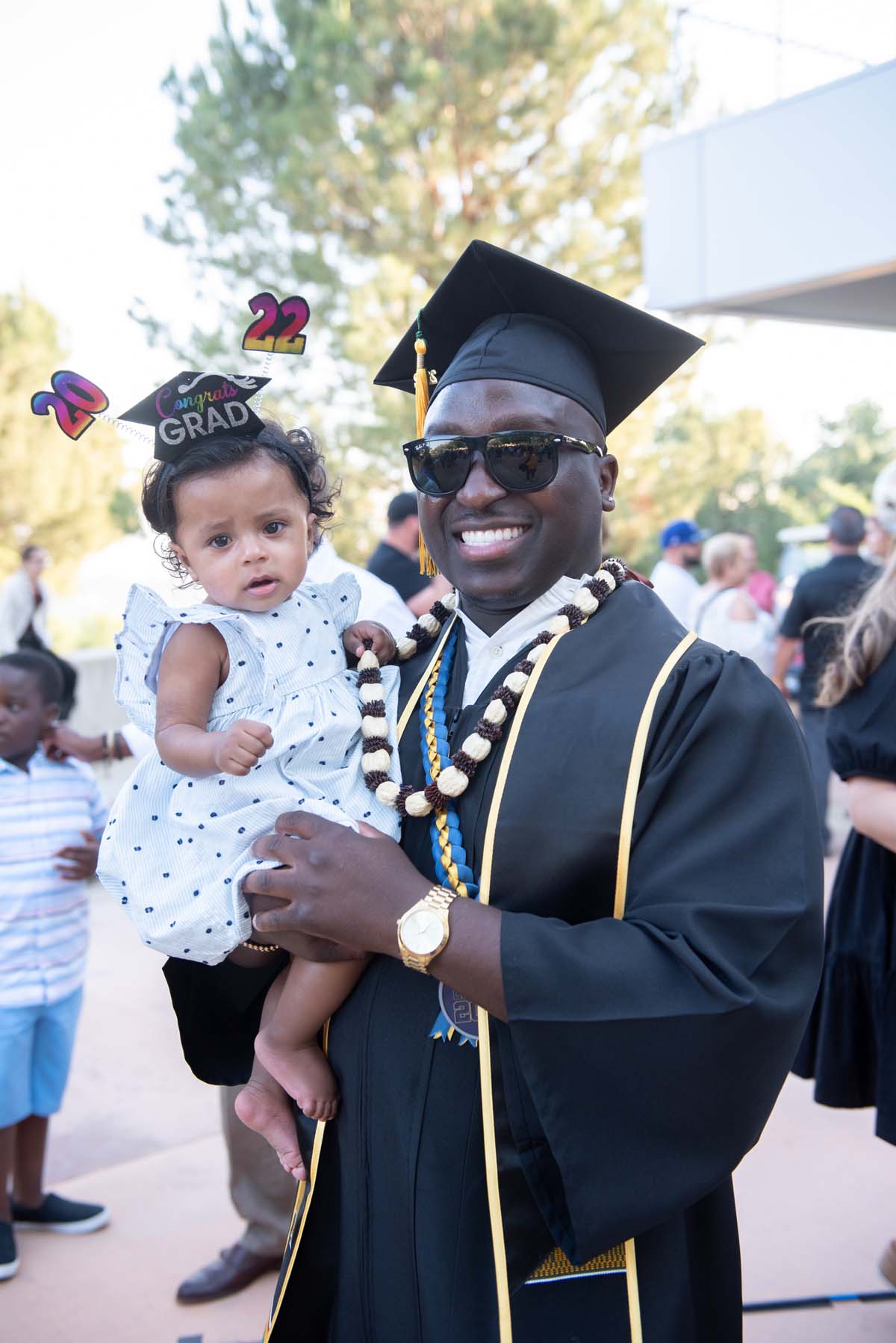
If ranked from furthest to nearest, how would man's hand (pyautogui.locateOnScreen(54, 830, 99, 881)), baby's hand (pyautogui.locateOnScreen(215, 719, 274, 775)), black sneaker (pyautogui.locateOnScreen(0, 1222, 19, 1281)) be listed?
man's hand (pyautogui.locateOnScreen(54, 830, 99, 881)) → black sneaker (pyautogui.locateOnScreen(0, 1222, 19, 1281)) → baby's hand (pyautogui.locateOnScreen(215, 719, 274, 775))

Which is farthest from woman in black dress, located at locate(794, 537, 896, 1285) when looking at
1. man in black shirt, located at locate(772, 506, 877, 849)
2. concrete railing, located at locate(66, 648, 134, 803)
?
concrete railing, located at locate(66, 648, 134, 803)

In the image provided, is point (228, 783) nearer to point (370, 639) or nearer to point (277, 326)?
point (370, 639)

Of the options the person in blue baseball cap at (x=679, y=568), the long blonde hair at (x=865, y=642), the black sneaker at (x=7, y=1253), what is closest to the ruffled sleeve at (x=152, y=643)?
the long blonde hair at (x=865, y=642)

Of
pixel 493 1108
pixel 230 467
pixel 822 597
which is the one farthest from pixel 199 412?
pixel 822 597

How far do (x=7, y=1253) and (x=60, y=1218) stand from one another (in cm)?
25

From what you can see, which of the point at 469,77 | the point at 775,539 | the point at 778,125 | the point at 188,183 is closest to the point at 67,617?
the point at 188,183

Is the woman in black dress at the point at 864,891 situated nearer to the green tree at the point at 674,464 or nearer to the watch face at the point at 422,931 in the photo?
the watch face at the point at 422,931

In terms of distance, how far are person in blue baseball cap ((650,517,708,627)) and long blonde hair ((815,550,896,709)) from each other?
4.65 m

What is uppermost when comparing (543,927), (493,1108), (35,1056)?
(543,927)

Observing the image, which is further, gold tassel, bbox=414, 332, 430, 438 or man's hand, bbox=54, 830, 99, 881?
man's hand, bbox=54, 830, 99, 881

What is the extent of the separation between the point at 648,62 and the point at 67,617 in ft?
47.2

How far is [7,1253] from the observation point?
136 inches

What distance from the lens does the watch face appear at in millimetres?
1577

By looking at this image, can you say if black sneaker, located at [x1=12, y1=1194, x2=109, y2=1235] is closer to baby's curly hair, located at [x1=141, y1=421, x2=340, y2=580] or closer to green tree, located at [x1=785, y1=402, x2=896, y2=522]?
baby's curly hair, located at [x1=141, y1=421, x2=340, y2=580]
